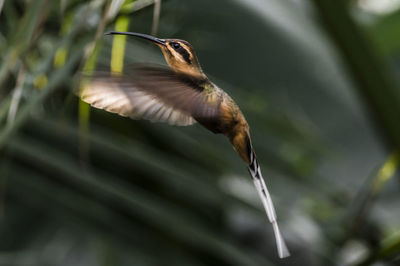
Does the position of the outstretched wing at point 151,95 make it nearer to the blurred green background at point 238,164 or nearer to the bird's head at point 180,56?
the bird's head at point 180,56

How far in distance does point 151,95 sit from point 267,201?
48mm

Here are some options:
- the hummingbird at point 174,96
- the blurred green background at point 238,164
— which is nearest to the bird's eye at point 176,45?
the hummingbird at point 174,96

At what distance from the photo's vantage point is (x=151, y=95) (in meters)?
0.18

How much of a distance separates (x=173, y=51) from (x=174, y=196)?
671mm

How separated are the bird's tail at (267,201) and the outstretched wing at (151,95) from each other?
0.03 meters

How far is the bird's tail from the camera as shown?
0.14m

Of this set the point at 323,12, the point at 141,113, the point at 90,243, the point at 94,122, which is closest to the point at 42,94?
the point at 141,113

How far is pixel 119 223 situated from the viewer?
0.84m

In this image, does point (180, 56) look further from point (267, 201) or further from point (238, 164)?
point (238, 164)

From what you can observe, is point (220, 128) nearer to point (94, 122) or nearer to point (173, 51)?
point (173, 51)

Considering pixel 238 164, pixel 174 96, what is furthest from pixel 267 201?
pixel 238 164

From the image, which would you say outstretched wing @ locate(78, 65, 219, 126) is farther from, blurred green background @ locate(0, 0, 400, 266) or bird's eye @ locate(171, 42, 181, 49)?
blurred green background @ locate(0, 0, 400, 266)

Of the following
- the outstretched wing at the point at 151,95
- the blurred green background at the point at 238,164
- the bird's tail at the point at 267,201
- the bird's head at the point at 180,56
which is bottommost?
the blurred green background at the point at 238,164

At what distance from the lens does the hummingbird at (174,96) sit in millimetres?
169
